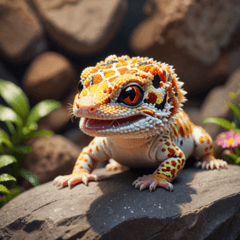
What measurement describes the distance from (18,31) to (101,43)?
139 cm

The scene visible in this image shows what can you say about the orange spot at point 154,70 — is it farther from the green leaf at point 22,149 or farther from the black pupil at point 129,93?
the green leaf at point 22,149

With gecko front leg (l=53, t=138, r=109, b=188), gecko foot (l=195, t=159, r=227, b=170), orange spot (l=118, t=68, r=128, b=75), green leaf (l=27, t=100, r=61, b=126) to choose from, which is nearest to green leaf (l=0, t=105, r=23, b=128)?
green leaf (l=27, t=100, r=61, b=126)

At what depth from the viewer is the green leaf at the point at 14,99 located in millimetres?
3270

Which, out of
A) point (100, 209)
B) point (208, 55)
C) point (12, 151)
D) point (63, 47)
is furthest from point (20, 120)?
point (208, 55)

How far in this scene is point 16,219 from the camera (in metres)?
1.92

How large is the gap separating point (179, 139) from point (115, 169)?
0.91 m

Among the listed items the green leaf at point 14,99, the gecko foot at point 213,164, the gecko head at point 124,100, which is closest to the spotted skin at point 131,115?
the gecko head at point 124,100

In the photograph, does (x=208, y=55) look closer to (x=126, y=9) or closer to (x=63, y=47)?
(x=126, y=9)

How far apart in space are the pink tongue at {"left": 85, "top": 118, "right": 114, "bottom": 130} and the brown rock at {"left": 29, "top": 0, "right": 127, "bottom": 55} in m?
2.76

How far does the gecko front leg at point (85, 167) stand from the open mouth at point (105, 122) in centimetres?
59

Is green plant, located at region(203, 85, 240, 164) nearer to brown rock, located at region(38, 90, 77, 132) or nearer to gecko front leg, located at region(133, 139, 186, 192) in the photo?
gecko front leg, located at region(133, 139, 186, 192)

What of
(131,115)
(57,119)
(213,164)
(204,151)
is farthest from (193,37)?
(131,115)

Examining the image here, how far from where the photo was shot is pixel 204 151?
264cm

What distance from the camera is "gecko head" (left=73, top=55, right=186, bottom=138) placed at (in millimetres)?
1630
